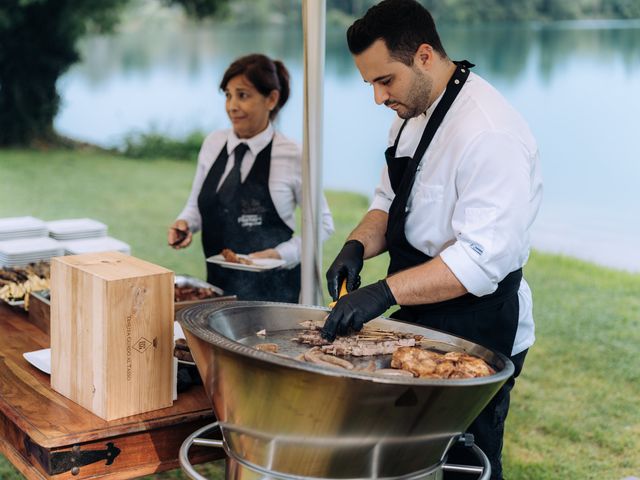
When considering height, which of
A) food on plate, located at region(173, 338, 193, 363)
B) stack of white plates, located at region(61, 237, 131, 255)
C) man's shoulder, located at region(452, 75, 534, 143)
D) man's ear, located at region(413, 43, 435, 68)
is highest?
man's ear, located at region(413, 43, 435, 68)

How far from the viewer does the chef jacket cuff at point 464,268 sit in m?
2.03

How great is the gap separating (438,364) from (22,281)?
1993 millimetres

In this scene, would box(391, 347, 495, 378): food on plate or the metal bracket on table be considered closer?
box(391, 347, 495, 378): food on plate

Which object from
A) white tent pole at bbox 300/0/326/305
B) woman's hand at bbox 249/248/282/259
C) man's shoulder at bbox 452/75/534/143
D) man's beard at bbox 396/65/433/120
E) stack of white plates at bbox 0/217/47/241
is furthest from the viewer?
stack of white plates at bbox 0/217/47/241

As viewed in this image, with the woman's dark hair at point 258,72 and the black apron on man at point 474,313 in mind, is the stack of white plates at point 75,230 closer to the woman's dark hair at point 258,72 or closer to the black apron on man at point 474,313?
the woman's dark hair at point 258,72

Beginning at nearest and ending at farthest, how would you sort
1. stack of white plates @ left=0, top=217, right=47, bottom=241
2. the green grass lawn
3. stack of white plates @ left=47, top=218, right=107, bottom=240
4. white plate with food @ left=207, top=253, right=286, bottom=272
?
white plate with food @ left=207, top=253, right=286, bottom=272 → stack of white plates @ left=0, top=217, right=47, bottom=241 → stack of white plates @ left=47, top=218, right=107, bottom=240 → the green grass lawn

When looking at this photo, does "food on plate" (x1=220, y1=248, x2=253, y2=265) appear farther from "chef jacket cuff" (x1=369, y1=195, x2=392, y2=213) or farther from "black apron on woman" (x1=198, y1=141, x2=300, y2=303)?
"chef jacket cuff" (x1=369, y1=195, x2=392, y2=213)

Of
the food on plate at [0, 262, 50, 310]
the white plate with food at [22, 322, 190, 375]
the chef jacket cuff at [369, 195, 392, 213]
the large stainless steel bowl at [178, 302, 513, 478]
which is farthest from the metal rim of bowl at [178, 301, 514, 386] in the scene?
the food on plate at [0, 262, 50, 310]

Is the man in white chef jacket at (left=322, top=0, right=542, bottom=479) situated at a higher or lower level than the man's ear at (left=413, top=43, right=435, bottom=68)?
lower

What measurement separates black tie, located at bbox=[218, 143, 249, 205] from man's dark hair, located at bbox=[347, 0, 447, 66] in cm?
165

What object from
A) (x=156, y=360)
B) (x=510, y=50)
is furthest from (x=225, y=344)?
(x=510, y=50)

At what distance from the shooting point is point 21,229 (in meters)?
3.81

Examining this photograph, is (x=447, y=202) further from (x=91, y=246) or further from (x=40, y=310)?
(x=91, y=246)

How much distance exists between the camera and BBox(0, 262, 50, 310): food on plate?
3.19 m
